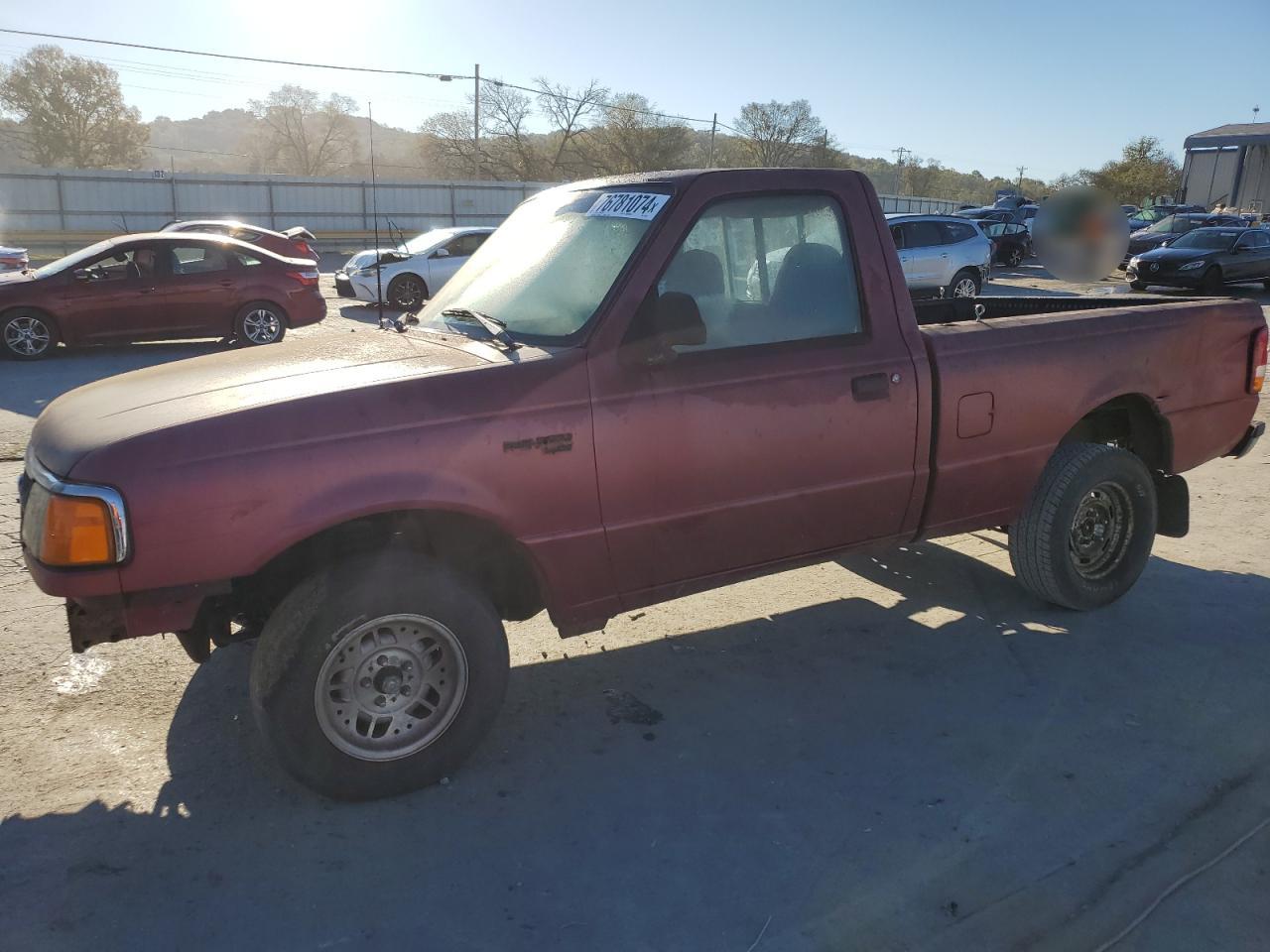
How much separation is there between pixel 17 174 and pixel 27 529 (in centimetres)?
3612

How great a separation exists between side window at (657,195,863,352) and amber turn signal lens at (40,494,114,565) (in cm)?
194

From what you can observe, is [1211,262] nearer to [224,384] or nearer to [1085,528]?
[1085,528]

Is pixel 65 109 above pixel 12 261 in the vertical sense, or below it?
above

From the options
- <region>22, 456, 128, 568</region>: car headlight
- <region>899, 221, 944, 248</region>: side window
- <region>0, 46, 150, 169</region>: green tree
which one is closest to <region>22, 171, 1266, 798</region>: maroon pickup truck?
<region>22, 456, 128, 568</region>: car headlight

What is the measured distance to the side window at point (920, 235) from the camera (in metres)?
18.5

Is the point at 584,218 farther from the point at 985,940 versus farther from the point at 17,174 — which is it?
the point at 17,174

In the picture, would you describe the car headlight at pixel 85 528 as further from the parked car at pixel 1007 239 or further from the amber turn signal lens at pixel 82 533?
the parked car at pixel 1007 239

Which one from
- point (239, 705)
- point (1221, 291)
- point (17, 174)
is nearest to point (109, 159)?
point (17, 174)

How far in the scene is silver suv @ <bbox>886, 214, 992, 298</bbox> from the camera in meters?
18.3

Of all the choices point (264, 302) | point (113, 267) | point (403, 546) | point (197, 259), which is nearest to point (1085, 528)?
point (403, 546)

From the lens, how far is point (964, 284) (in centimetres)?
1909

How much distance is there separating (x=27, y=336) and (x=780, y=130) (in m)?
60.5

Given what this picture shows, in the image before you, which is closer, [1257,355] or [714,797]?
[714,797]

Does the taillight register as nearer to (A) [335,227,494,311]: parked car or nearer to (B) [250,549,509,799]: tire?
(B) [250,549,509,799]: tire
